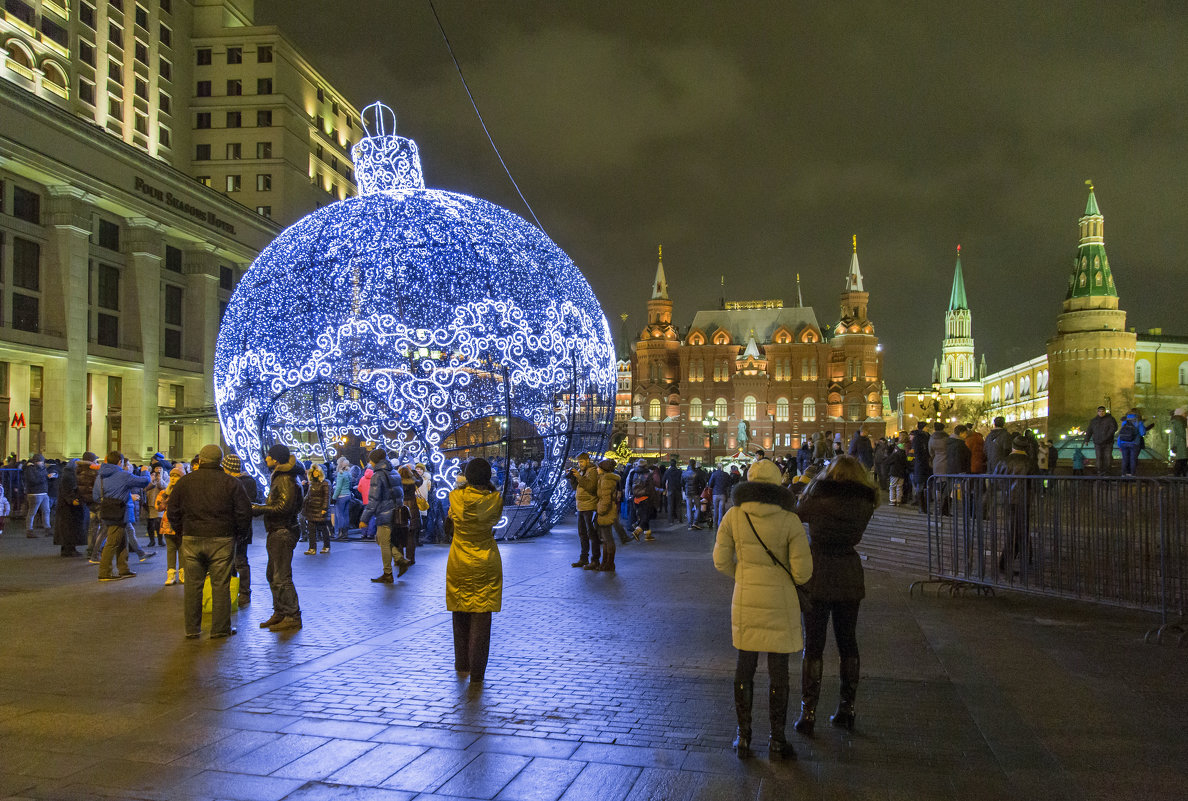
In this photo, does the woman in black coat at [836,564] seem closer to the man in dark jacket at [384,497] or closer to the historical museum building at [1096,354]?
the man in dark jacket at [384,497]

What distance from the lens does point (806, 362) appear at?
9819cm

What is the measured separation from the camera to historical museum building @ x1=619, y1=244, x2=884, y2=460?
95562mm

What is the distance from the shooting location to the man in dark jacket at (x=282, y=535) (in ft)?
28.0

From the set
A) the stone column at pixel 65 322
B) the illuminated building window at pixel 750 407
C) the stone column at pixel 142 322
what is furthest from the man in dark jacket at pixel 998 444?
the illuminated building window at pixel 750 407

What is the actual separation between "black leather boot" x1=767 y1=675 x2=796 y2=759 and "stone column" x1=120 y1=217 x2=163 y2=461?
43223 millimetres

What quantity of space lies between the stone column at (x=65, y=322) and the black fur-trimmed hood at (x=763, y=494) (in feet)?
126

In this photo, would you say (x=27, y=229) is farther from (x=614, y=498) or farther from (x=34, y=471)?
(x=614, y=498)

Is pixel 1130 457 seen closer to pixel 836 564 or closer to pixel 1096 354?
pixel 836 564

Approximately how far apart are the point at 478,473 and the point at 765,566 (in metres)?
2.56

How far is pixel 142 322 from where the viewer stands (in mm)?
42562

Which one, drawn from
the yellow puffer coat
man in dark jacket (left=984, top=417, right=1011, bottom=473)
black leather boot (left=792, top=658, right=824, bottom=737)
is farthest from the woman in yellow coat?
man in dark jacket (left=984, top=417, right=1011, bottom=473)

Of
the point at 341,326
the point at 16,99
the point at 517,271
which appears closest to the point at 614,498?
the point at 517,271

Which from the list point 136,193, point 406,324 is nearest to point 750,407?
point 136,193

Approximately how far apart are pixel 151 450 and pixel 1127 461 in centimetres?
3951
